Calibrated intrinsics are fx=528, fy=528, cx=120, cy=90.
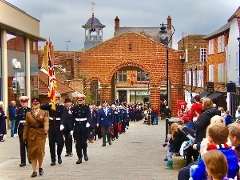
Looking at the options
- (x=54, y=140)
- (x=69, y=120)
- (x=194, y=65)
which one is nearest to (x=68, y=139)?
(x=69, y=120)

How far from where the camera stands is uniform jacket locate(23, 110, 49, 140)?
12516 millimetres

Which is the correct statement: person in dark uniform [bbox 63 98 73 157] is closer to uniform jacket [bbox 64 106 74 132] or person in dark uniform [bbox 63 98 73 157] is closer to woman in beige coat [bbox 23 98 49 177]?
uniform jacket [bbox 64 106 74 132]

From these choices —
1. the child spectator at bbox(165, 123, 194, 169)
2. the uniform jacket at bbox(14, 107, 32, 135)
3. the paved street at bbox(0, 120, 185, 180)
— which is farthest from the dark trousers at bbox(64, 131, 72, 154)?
the child spectator at bbox(165, 123, 194, 169)

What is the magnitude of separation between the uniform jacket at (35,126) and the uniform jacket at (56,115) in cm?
173

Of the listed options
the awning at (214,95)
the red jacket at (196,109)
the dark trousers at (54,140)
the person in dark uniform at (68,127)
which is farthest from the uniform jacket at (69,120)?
the awning at (214,95)

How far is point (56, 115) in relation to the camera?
1472 cm

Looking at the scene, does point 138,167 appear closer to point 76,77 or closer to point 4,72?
point 4,72

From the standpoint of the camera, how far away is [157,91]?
56938mm

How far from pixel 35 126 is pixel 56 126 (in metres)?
2.06

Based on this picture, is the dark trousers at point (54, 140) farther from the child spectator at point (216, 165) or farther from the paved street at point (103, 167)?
the child spectator at point (216, 165)

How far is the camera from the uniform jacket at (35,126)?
41.1ft

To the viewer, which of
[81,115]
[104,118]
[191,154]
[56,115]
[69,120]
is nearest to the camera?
[191,154]

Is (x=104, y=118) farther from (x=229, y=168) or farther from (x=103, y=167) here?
(x=229, y=168)

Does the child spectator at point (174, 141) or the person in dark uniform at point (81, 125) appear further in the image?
the person in dark uniform at point (81, 125)
